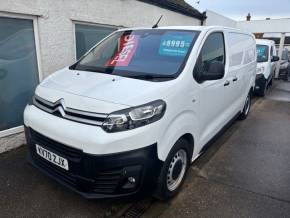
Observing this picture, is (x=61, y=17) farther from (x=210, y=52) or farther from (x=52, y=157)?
(x=52, y=157)

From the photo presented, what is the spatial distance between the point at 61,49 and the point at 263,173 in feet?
12.8

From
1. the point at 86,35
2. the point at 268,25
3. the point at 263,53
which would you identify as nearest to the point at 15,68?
the point at 86,35

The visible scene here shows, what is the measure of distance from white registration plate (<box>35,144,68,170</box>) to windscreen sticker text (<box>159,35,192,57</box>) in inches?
66.3

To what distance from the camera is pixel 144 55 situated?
3.27 m

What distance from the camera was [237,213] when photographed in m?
2.86

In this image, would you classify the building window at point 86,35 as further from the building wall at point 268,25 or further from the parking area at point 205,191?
the building wall at point 268,25

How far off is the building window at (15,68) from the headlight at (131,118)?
2503 millimetres

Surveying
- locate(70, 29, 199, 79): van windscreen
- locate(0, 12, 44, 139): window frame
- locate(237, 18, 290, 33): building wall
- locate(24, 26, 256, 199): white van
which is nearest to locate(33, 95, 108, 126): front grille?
locate(24, 26, 256, 199): white van

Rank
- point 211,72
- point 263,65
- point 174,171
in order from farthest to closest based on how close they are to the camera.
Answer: point 263,65 → point 211,72 → point 174,171

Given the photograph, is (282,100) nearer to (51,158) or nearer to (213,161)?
(213,161)

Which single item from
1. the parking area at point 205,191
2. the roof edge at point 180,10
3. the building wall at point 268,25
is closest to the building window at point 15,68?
the parking area at point 205,191

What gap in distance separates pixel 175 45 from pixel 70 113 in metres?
1.53

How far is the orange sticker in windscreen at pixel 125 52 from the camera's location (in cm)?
328

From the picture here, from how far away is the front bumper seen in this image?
2336 mm
